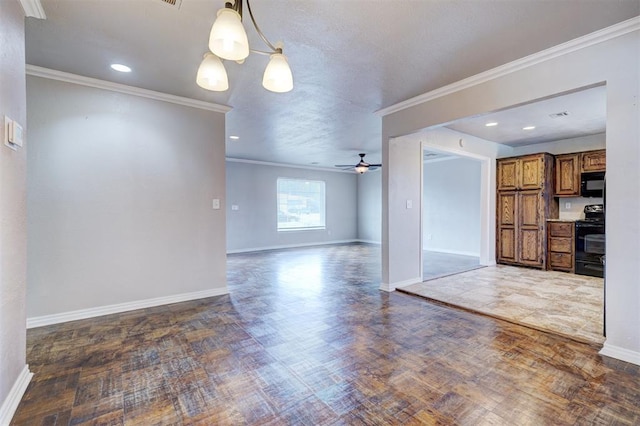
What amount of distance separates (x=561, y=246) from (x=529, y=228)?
0.57 m

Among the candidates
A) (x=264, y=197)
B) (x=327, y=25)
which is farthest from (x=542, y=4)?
(x=264, y=197)

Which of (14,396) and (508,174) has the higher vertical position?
(508,174)

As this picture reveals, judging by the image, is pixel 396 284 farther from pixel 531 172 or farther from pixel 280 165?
pixel 280 165

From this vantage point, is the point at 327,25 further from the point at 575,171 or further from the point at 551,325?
the point at 575,171

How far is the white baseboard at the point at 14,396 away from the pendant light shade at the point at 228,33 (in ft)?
7.34

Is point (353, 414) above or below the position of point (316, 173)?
below

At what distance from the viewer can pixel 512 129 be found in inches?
193

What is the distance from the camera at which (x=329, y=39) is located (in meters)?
2.31

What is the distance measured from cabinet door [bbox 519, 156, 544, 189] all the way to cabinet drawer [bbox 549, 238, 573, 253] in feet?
3.40

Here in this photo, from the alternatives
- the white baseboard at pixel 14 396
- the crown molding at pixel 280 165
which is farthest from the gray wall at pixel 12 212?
the crown molding at pixel 280 165

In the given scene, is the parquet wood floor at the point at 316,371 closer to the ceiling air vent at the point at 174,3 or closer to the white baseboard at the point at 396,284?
the white baseboard at the point at 396,284

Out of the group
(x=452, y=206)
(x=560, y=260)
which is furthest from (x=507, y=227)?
(x=452, y=206)

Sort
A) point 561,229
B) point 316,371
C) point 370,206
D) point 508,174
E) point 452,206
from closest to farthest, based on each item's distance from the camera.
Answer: point 316,371
point 561,229
point 508,174
point 452,206
point 370,206

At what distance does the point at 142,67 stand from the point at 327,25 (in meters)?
1.91
